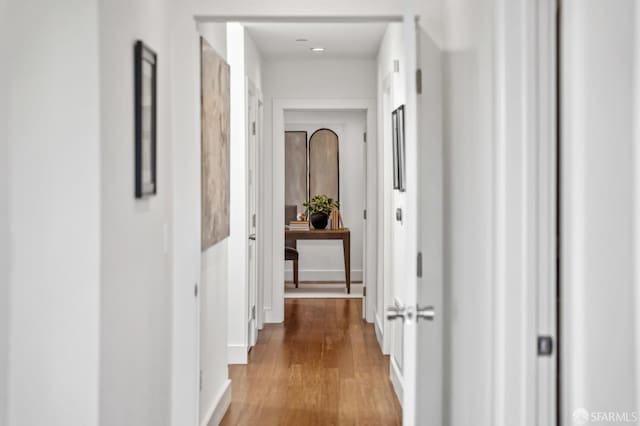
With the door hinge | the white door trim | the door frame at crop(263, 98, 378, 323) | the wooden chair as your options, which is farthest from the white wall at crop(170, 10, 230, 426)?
the wooden chair

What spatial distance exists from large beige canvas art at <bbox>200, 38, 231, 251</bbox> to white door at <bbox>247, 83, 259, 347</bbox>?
5.32ft

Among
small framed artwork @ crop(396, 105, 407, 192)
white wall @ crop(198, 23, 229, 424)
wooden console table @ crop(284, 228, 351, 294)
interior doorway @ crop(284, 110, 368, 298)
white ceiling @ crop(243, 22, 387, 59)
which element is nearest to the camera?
white wall @ crop(198, 23, 229, 424)

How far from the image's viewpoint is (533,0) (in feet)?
6.89

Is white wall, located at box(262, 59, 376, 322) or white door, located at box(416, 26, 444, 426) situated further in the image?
white wall, located at box(262, 59, 376, 322)

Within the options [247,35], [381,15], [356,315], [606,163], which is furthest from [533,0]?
[356,315]

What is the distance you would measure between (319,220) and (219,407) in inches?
194

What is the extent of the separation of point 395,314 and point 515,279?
48 centimetres

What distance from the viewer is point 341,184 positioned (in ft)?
33.4

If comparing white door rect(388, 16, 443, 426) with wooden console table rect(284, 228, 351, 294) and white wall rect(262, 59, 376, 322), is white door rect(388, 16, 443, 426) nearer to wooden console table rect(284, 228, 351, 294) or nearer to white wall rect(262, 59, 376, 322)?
white wall rect(262, 59, 376, 322)

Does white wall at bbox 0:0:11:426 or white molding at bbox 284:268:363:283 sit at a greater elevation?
white wall at bbox 0:0:11:426

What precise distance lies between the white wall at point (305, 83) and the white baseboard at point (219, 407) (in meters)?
2.82

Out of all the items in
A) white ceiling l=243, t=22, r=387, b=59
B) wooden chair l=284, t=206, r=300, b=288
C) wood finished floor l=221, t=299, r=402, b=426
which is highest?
white ceiling l=243, t=22, r=387, b=59

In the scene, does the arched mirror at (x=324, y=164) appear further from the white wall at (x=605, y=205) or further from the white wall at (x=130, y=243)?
the white wall at (x=605, y=205)

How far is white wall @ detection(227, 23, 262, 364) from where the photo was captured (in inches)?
221
